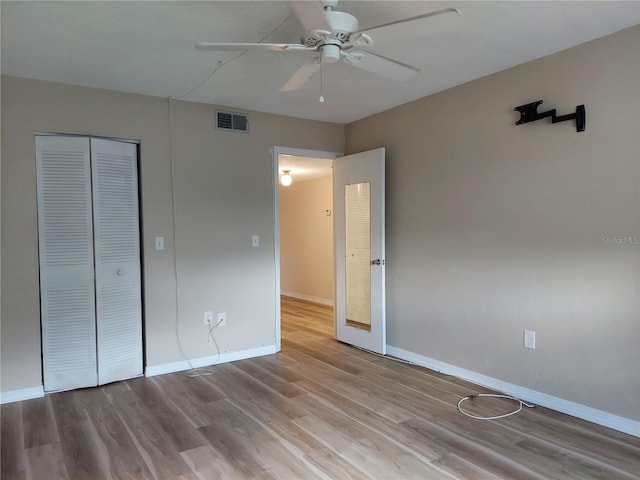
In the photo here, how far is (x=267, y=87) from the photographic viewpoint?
3428 millimetres

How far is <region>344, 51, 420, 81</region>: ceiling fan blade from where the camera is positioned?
7.20 ft

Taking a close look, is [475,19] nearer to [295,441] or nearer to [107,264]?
[295,441]

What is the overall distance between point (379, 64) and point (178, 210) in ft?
7.28

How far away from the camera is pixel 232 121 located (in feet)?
13.1

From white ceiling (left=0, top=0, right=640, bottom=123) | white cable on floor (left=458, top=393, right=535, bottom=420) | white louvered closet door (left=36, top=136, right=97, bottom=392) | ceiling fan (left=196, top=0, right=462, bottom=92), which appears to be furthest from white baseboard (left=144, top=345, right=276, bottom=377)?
ceiling fan (left=196, top=0, right=462, bottom=92)

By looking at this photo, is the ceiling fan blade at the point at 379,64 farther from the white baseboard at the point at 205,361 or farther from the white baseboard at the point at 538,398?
the white baseboard at the point at 205,361

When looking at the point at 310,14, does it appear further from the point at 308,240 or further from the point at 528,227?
the point at 308,240

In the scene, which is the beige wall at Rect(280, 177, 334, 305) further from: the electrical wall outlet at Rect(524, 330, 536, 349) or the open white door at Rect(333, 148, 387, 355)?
the electrical wall outlet at Rect(524, 330, 536, 349)

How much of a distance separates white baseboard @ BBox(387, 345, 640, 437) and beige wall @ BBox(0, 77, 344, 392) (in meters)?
1.57

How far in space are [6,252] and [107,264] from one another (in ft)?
2.17

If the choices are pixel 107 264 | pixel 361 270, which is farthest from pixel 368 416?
pixel 107 264

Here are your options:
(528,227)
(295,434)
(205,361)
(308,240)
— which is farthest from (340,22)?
(308,240)

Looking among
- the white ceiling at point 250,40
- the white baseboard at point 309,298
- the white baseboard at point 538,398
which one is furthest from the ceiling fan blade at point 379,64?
the white baseboard at point 309,298

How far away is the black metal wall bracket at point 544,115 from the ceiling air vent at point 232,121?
2348 millimetres
